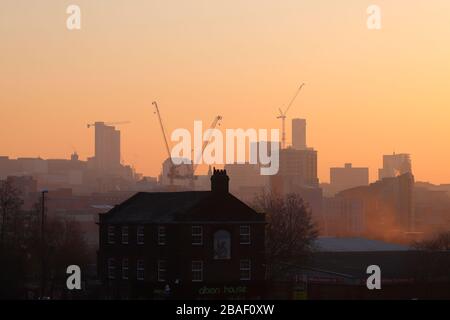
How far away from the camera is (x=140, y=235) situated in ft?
291

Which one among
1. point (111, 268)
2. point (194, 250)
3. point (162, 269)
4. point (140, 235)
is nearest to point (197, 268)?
point (194, 250)

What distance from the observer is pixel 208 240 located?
86.7 m

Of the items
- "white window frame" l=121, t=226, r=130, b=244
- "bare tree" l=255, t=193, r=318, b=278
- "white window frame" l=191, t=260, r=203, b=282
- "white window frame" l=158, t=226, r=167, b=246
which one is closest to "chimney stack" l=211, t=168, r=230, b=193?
Result: "white window frame" l=158, t=226, r=167, b=246

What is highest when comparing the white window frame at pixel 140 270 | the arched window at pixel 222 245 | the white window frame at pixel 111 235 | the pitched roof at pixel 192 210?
the pitched roof at pixel 192 210

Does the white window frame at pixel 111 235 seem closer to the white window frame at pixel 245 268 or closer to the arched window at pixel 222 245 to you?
the arched window at pixel 222 245

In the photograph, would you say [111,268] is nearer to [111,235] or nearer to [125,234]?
[111,235]

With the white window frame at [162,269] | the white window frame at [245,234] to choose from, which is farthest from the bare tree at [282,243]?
the white window frame at [162,269]

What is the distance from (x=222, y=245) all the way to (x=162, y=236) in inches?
169

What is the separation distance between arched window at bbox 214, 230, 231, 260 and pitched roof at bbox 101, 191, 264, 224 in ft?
3.31

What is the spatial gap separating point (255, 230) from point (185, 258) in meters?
5.97

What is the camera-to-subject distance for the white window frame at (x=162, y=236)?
86.8 metres

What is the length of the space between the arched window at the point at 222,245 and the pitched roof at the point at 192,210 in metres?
1.01
